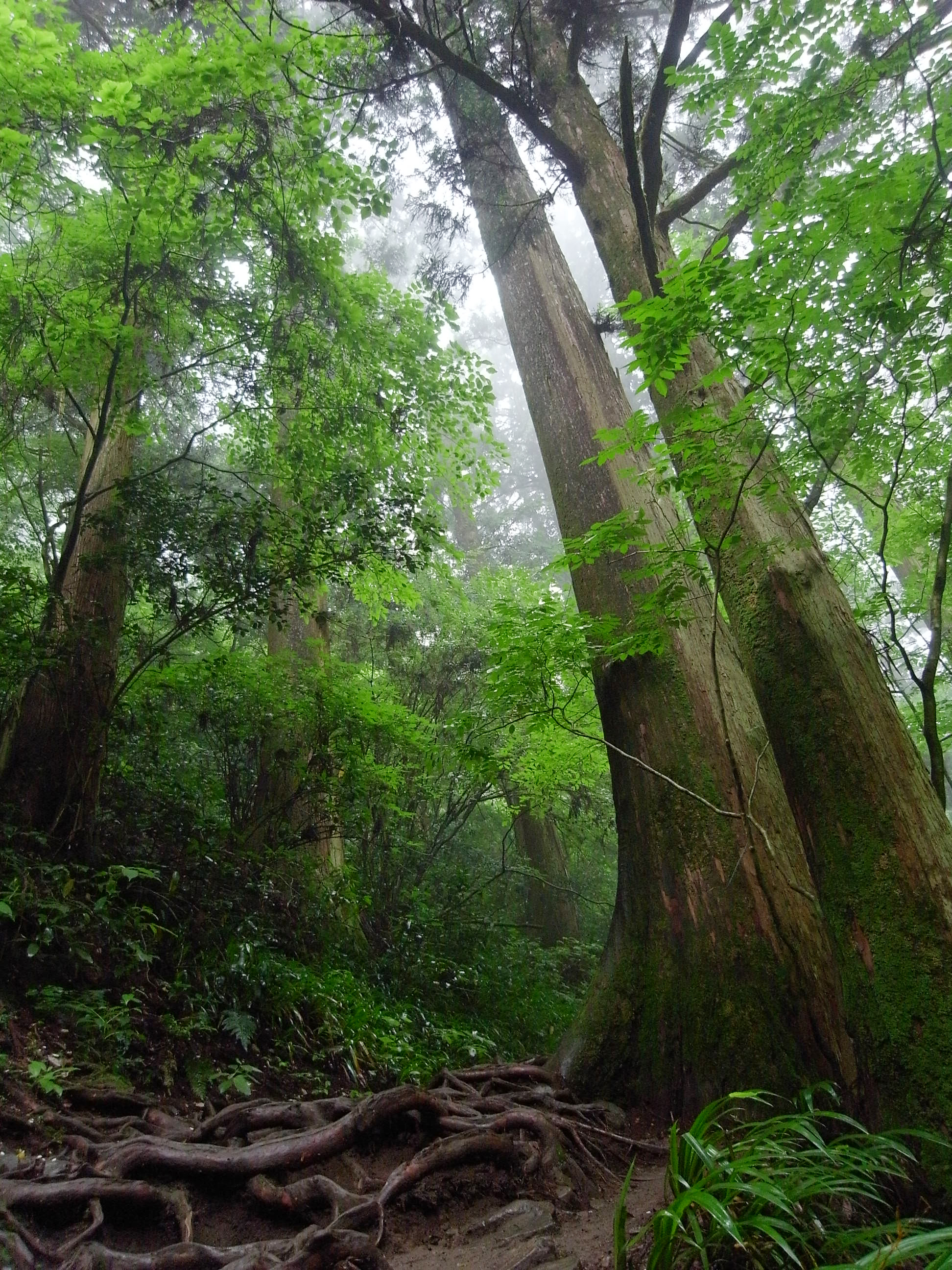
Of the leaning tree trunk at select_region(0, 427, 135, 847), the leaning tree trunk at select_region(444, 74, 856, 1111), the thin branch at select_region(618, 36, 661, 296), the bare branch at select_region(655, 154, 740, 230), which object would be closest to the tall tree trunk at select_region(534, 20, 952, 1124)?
the leaning tree trunk at select_region(444, 74, 856, 1111)

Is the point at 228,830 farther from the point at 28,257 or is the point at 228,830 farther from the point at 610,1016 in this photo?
the point at 28,257

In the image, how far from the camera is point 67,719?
4.71 metres

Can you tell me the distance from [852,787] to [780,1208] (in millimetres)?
1665

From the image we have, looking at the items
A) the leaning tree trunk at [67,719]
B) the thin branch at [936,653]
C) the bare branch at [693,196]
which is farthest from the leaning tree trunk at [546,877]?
the bare branch at [693,196]

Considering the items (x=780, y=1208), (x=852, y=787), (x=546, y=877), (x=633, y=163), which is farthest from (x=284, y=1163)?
(x=546, y=877)

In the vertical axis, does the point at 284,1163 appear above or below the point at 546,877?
below

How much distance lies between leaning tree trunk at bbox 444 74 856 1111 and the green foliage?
0.81 metres

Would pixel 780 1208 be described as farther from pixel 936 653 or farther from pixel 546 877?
pixel 546 877

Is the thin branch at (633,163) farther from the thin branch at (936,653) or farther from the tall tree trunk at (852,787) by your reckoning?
the thin branch at (936,653)

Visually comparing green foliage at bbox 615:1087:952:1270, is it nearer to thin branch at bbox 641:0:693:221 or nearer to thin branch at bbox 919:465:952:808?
thin branch at bbox 919:465:952:808

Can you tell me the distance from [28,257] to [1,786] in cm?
436

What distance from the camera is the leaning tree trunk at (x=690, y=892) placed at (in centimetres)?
303

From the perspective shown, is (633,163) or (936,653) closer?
(936,653)

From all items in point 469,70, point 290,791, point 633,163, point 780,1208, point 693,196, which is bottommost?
point 780,1208
